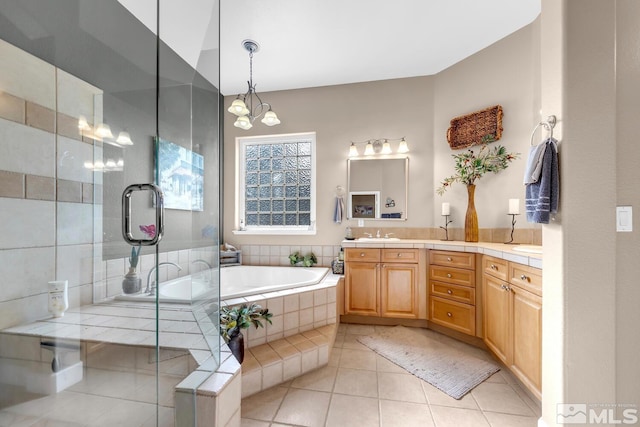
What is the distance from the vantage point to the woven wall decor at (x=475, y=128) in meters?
2.45

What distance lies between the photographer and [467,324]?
2.23m

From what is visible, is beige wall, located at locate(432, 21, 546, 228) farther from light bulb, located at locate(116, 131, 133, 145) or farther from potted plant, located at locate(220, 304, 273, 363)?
light bulb, located at locate(116, 131, 133, 145)

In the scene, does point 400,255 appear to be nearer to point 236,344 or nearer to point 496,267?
point 496,267

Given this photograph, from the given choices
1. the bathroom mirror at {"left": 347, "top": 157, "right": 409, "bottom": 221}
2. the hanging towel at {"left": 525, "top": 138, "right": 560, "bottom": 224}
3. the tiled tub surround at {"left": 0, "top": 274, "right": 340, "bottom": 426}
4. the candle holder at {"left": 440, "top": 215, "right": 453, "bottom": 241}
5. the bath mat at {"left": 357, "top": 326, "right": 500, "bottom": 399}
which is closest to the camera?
the tiled tub surround at {"left": 0, "top": 274, "right": 340, "bottom": 426}

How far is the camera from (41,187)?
128cm

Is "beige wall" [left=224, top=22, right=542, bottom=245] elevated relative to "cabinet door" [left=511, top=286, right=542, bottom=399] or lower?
elevated

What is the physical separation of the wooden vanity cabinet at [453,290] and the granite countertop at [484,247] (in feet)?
0.22

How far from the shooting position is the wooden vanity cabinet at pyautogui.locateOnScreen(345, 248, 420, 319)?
2562 millimetres

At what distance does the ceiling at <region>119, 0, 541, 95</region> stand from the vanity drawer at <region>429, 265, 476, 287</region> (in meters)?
2.18

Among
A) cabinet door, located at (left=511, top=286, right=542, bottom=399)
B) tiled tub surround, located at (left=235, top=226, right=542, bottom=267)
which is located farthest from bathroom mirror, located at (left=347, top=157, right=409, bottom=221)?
cabinet door, located at (left=511, top=286, right=542, bottom=399)

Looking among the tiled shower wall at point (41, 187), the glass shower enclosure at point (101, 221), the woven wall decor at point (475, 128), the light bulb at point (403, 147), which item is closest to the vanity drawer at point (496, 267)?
the woven wall decor at point (475, 128)

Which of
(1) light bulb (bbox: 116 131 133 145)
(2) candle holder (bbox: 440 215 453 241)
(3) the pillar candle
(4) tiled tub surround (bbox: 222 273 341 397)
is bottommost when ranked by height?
(4) tiled tub surround (bbox: 222 273 341 397)

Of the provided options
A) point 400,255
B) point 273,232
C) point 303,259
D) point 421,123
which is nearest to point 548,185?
point 400,255

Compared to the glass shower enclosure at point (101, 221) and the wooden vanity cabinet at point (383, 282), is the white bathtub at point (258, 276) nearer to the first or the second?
the wooden vanity cabinet at point (383, 282)
